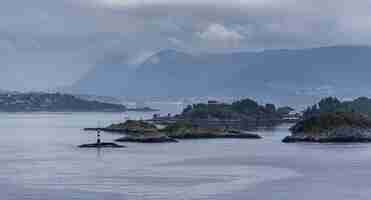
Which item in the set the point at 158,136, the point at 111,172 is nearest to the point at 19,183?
the point at 111,172

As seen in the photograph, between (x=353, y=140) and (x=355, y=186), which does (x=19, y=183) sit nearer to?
(x=355, y=186)

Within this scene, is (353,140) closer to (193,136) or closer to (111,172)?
(193,136)

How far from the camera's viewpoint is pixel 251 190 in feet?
245

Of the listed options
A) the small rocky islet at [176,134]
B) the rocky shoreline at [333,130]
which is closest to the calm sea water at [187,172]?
the rocky shoreline at [333,130]

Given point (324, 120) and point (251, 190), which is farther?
point (324, 120)

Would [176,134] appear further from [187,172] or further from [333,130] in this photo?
[187,172]

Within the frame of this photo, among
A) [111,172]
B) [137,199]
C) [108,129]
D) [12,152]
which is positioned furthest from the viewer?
[108,129]

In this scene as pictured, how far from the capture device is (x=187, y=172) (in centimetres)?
9094

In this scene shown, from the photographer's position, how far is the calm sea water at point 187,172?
72.0m

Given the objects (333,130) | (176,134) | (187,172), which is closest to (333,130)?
(333,130)

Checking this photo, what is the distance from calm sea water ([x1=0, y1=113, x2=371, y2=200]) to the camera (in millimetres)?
72000

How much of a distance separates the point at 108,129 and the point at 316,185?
383 ft

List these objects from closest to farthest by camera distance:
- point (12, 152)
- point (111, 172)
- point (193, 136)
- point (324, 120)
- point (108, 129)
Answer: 1. point (111, 172)
2. point (12, 152)
3. point (324, 120)
4. point (193, 136)
5. point (108, 129)

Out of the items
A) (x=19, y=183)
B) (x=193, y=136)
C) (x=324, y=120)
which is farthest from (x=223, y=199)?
(x=193, y=136)
